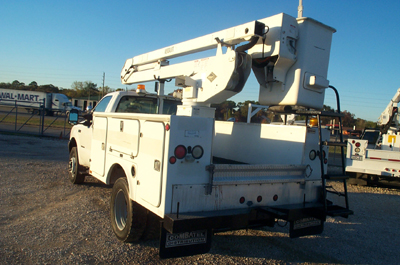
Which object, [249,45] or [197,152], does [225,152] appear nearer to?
[249,45]

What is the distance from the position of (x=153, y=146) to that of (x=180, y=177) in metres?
0.49

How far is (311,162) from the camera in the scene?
4312 mm

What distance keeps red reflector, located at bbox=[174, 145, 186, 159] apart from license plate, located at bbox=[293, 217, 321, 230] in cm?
179

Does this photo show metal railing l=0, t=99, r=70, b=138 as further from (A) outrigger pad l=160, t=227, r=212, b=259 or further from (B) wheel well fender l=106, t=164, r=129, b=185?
(A) outrigger pad l=160, t=227, r=212, b=259

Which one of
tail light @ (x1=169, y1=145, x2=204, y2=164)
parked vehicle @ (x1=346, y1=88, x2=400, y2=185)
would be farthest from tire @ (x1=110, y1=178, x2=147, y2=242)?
parked vehicle @ (x1=346, y1=88, x2=400, y2=185)

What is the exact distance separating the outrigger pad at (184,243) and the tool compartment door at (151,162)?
38 centimetres

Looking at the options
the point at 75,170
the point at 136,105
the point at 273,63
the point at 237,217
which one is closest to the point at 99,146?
the point at 136,105

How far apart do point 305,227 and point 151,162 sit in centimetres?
222

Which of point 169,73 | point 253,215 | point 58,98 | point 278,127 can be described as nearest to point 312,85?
point 278,127

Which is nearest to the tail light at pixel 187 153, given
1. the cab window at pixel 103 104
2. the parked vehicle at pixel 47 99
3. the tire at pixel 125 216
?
the tire at pixel 125 216

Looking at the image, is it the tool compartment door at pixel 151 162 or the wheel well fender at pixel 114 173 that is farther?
the wheel well fender at pixel 114 173

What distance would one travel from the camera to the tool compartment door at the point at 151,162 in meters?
3.31

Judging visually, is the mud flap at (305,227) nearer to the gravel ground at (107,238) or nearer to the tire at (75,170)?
the gravel ground at (107,238)

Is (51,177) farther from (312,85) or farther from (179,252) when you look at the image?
(312,85)
